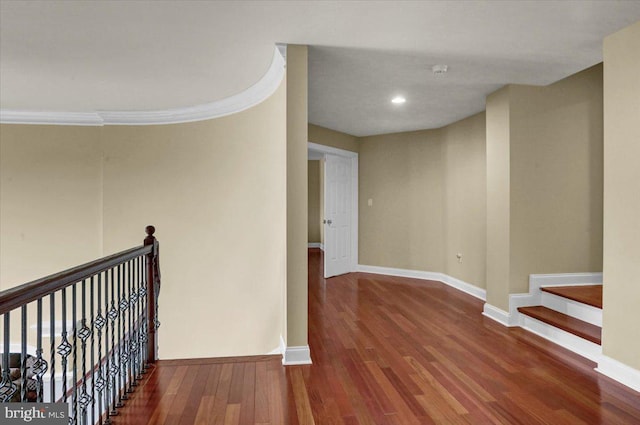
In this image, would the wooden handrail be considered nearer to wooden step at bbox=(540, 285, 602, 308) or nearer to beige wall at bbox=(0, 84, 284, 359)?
beige wall at bbox=(0, 84, 284, 359)

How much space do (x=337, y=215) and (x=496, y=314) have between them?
3186 millimetres

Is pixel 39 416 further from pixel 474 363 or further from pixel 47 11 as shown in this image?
pixel 474 363

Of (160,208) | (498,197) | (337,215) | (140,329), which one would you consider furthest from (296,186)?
(337,215)

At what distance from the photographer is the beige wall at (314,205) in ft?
35.4

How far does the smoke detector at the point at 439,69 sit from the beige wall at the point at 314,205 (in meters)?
7.22

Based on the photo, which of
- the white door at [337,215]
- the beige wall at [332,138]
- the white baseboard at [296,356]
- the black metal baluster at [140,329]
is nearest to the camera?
the black metal baluster at [140,329]

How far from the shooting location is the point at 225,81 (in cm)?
406

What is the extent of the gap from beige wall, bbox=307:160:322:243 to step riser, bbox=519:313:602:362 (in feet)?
24.1

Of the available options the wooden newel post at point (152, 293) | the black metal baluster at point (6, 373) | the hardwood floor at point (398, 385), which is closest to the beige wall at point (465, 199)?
the hardwood floor at point (398, 385)

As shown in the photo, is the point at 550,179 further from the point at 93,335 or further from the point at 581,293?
the point at 93,335

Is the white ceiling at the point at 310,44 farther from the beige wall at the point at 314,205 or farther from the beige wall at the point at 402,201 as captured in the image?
the beige wall at the point at 314,205

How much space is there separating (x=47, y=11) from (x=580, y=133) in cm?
486

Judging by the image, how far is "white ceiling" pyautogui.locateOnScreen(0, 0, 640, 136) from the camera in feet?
8.20

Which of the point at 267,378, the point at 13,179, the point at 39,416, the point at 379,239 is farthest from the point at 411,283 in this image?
the point at 13,179
